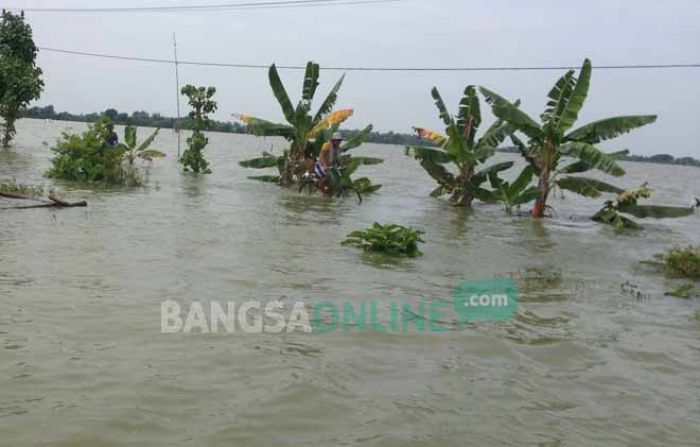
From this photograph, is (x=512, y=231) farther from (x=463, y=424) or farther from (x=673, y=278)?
(x=463, y=424)

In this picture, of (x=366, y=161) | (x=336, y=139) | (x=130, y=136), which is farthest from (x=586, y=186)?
(x=130, y=136)

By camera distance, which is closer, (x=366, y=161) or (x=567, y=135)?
(x=567, y=135)

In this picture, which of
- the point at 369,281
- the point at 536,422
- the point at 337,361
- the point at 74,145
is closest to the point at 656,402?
the point at 536,422

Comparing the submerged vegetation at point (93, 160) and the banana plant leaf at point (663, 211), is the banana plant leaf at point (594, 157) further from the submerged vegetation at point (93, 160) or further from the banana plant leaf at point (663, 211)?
the submerged vegetation at point (93, 160)

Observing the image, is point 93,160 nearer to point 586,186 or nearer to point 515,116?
point 515,116

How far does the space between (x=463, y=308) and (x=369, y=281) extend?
1329 mm

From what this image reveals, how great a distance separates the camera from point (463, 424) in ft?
12.9

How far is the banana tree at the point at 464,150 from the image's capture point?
57.4 feet

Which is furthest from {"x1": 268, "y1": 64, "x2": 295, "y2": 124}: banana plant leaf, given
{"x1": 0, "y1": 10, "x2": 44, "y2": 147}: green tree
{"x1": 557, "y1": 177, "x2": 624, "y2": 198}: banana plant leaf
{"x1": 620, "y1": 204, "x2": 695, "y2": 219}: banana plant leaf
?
{"x1": 0, "y1": 10, "x2": 44, "y2": 147}: green tree

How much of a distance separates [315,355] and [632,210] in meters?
13.8

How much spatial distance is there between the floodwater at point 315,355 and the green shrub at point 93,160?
321 inches

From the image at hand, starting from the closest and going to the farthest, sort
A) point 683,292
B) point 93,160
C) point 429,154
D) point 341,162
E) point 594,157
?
point 683,292
point 594,157
point 429,154
point 93,160
point 341,162

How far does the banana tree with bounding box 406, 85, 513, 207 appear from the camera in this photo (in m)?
17.5

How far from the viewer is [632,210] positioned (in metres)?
16.6
